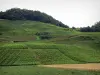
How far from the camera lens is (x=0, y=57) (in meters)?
51.8

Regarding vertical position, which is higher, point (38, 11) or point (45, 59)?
point (38, 11)

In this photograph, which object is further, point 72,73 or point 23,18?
point 23,18

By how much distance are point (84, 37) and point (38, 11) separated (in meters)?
99.4

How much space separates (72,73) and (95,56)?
77.1 ft

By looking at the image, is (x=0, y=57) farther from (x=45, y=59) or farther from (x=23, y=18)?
(x=23, y=18)

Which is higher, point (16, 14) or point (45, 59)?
point (16, 14)

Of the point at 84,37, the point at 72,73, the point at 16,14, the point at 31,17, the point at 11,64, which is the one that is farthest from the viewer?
the point at 31,17

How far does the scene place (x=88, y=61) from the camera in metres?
55.1

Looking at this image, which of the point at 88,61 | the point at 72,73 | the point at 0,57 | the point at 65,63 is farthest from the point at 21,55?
the point at 72,73

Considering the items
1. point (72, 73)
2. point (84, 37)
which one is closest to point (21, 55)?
point (72, 73)

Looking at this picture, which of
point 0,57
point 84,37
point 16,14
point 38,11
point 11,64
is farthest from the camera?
point 38,11

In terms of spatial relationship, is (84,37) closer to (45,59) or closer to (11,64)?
(45,59)

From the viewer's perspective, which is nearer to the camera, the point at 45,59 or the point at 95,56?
the point at 45,59

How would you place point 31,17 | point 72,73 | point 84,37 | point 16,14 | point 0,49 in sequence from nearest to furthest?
point 72,73, point 0,49, point 84,37, point 16,14, point 31,17
